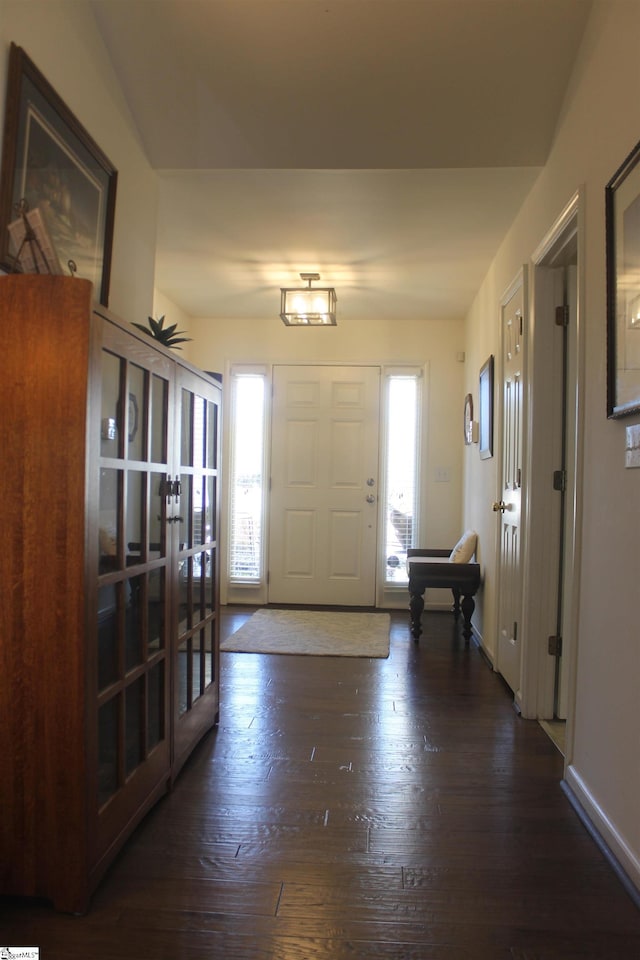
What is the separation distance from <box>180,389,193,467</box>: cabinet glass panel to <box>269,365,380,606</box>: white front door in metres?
3.02

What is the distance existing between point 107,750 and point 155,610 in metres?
0.43

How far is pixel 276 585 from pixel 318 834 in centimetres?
343

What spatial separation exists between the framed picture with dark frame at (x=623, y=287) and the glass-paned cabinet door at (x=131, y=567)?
1.33 meters

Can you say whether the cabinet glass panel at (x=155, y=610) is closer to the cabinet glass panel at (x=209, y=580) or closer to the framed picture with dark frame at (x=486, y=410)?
the cabinet glass panel at (x=209, y=580)

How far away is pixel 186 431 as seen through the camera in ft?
6.88

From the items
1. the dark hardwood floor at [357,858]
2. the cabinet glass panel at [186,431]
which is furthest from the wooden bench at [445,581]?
the cabinet glass panel at [186,431]

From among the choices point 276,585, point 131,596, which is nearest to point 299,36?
point 131,596

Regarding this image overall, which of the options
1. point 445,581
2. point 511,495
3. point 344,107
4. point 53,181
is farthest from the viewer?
point 445,581

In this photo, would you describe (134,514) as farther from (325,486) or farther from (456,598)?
(325,486)

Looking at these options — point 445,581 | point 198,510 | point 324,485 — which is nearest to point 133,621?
point 198,510

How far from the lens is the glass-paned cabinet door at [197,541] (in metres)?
2.07

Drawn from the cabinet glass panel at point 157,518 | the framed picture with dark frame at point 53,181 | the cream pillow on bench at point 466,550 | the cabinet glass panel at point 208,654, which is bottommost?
the cabinet glass panel at point 208,654

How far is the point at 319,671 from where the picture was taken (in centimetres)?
335

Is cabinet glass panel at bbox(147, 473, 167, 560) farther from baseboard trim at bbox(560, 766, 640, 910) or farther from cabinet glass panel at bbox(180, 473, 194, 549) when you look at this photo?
baseboard trim at bbox(560, 766, 640, 910)
